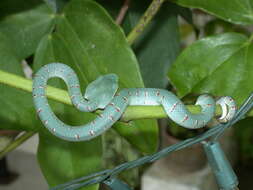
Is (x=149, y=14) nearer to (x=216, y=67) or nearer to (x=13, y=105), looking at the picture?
(x=216, y=67)

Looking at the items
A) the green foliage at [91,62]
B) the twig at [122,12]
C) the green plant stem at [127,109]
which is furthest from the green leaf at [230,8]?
the green plant stem at [127,109]

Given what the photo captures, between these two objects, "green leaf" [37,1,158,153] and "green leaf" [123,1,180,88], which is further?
"green leaf" [123,1,180,88]

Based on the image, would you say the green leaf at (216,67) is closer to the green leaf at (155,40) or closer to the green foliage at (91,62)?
the green foliage at (91,62)

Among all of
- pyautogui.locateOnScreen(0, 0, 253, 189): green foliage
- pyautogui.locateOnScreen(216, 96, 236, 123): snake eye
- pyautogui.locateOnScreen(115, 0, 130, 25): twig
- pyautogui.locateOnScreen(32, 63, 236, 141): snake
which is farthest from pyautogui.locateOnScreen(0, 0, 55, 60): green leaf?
pyautogui.locateOnScreen(216, 96, 236, 123): snake eye

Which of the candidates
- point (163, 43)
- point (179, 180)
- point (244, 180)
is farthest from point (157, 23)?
point (244, 180)

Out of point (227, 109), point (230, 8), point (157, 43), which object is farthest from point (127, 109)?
point (157, 43)

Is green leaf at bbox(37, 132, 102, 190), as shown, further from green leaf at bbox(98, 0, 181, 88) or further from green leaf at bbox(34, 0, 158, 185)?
green leaf at bbox(98, 0, 181, 88)

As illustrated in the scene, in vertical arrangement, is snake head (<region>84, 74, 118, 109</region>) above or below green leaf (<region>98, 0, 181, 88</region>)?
above
